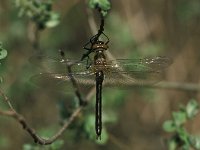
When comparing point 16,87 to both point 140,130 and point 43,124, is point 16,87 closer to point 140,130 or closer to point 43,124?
point 43,124

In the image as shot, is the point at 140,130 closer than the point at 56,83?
No

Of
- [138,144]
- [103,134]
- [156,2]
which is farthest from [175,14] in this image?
[103,134]

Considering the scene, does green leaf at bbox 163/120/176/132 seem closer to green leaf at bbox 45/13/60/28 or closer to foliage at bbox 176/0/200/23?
green leaf at bbox 45/13/60/28

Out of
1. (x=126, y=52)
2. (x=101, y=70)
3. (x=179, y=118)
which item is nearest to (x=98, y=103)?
(x=101, y=70)

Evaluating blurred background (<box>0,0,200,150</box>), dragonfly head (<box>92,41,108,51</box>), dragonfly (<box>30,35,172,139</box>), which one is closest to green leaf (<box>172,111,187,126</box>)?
dragonfly (<box>30,35,172,139</box>)

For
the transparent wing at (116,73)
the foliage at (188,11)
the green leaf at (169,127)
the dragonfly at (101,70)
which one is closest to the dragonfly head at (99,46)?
the dragonfly at (101,70)

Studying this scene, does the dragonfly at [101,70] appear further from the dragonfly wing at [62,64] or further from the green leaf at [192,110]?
the green leaf at [192,110]
